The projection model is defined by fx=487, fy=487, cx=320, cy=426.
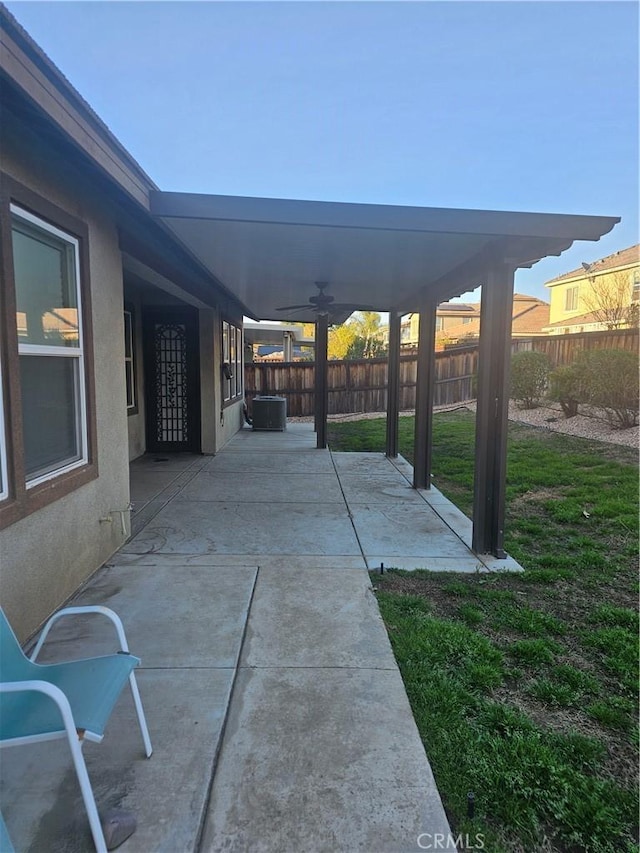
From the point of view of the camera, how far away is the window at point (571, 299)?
85.8 ft

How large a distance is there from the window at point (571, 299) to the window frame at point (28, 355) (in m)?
27.7

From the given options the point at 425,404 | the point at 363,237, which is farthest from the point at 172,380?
the point at 363,237

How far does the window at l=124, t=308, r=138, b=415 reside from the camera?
7871 mm

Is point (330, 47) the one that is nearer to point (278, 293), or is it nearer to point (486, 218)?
point (278, 293)

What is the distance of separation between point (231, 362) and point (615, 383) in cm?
785

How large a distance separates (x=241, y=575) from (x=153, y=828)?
7.15 feet

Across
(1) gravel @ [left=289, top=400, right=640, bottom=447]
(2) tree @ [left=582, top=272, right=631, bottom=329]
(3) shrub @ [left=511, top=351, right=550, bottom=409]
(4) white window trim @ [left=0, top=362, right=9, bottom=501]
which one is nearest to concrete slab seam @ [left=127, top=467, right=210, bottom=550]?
(4) white window trim @ [left=0, top=362, right=9, bottom=501]

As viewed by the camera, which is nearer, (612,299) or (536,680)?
(536,680)

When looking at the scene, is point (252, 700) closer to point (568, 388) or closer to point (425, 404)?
point (425, 404)

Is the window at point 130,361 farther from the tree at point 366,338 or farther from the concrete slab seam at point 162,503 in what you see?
the tree at point 366,338

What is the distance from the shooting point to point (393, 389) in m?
8.61

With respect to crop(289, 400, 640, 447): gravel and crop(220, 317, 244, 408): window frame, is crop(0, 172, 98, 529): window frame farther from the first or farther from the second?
crop(289, 400, 640, 447): gravel

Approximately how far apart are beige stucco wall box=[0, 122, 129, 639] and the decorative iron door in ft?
14.4

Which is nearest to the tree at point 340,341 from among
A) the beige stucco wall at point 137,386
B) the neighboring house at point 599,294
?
the neighboring house at point 599,294
